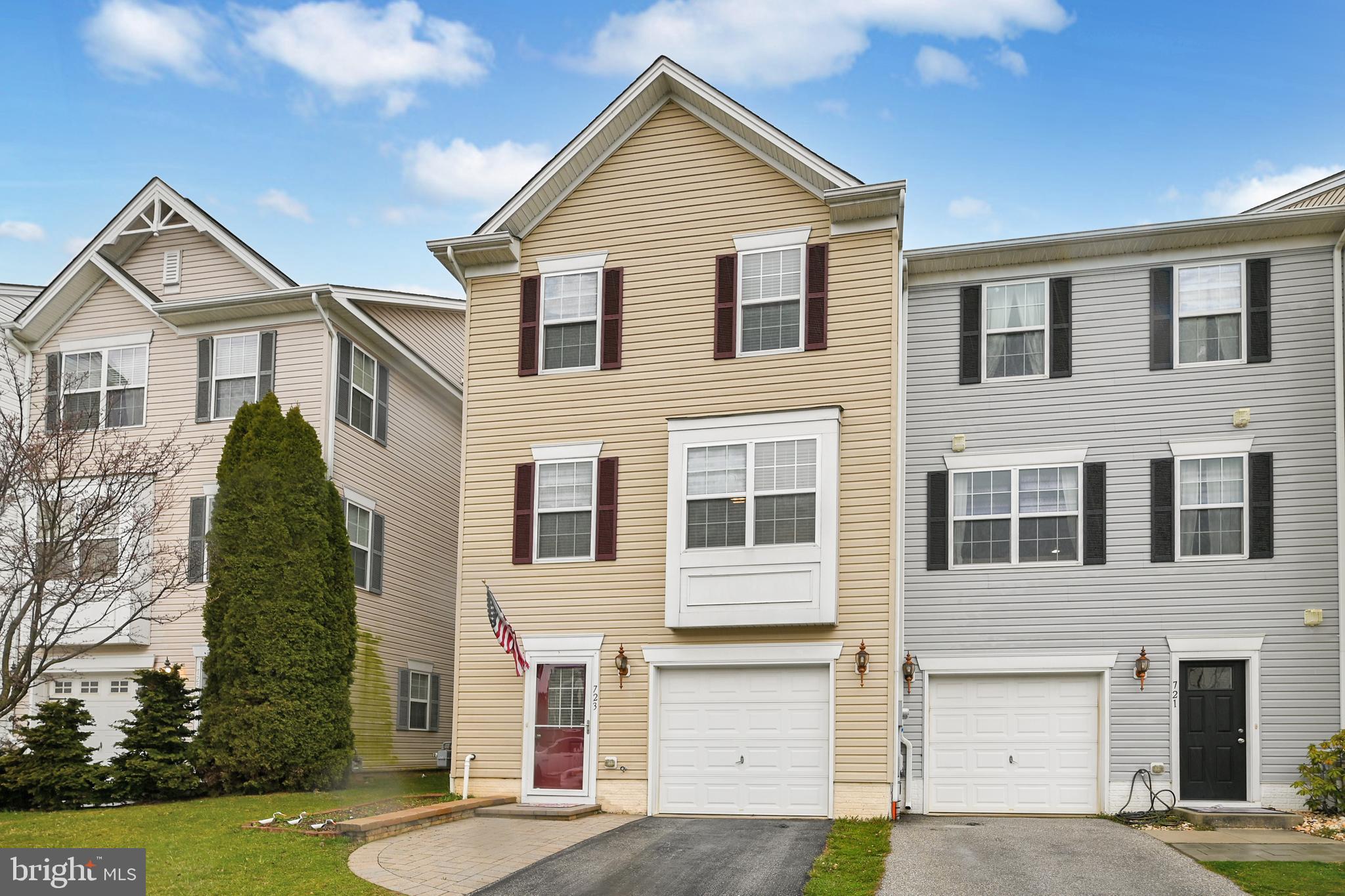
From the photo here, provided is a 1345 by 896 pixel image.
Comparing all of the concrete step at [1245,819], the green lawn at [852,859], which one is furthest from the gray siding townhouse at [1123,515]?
the green lawn at [852,859]

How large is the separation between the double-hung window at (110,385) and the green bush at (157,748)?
18.8 ft

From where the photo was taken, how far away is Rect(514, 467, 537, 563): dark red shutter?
17.8 metres

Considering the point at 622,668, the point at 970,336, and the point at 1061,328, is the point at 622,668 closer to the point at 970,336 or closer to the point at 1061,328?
the point at 970,336

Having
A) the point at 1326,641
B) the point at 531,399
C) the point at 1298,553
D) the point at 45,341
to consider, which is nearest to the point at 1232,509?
the point at 1298,553

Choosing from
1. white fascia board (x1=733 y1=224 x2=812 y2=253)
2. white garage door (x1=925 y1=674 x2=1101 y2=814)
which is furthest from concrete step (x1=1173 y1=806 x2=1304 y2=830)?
white fascia board (x1=733 y1=224 x2=812 y2=253)

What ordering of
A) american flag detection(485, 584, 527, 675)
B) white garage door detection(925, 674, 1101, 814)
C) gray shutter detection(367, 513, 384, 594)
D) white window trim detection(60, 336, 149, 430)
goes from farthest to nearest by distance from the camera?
gray shutter detection(367, 513, 384, 594), white window trim detection(60, 336, 149, 430), white garage door detection(925, 674, 1101, 814), american flag detection(485, 584, 527, 675)

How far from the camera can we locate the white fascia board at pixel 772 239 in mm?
17266

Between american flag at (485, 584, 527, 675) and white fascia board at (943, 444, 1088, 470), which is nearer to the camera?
american flag at (485, 584, 527, 675)

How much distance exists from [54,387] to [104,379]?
793 mm

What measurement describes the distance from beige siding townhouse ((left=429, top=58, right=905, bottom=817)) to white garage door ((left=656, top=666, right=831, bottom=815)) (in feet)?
0.11

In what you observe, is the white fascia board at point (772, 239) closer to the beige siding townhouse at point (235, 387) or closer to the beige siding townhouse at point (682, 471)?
the beige siding townhouse at point (682, 471)

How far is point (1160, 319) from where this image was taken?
17516mm

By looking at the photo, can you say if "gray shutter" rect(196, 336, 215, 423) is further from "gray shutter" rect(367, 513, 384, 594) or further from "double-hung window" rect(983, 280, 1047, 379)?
"double-hung window" rect(983, 280, 1047, 379)

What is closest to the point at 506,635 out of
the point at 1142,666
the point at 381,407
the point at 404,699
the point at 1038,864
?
the point at 404,699
